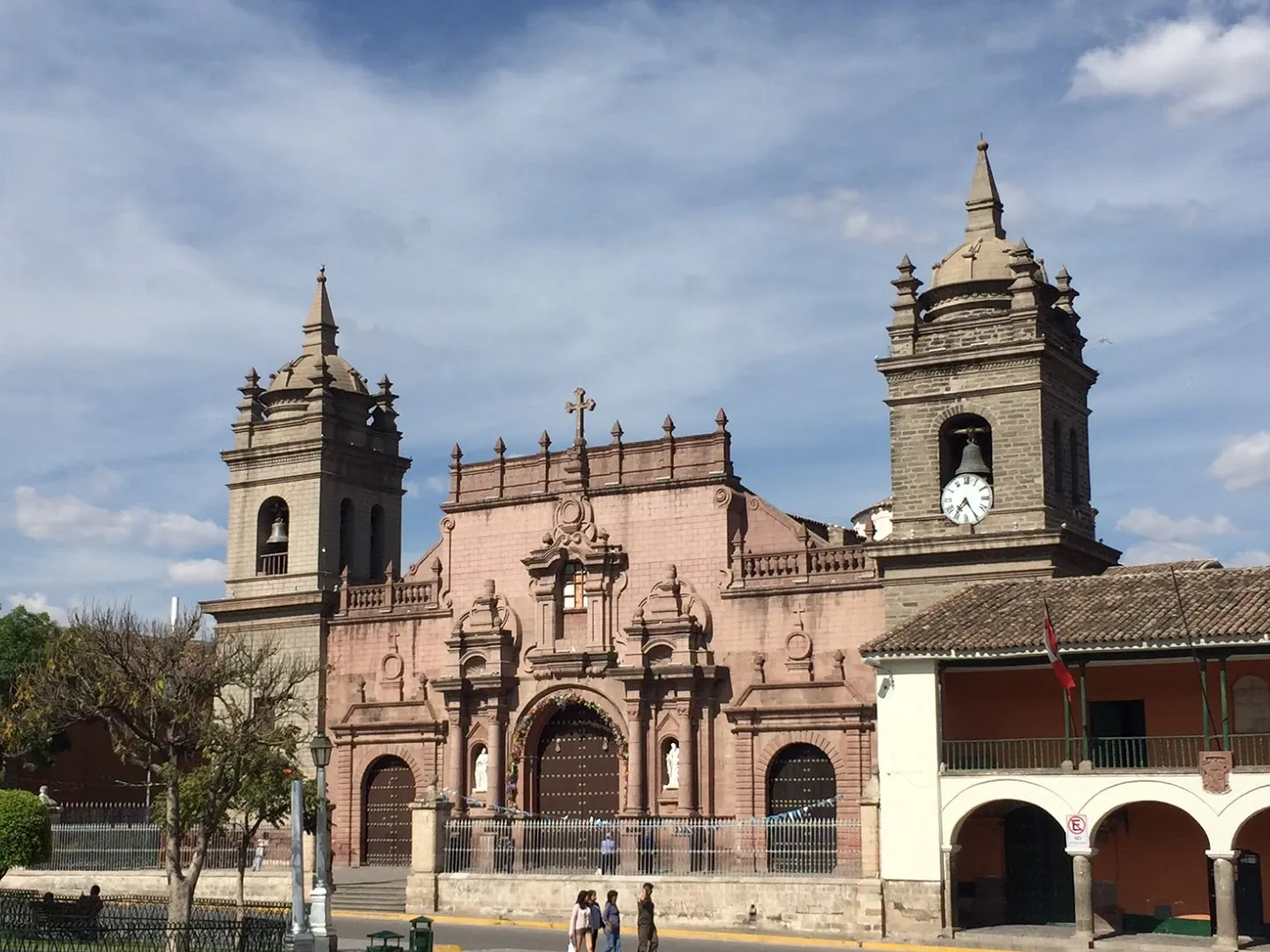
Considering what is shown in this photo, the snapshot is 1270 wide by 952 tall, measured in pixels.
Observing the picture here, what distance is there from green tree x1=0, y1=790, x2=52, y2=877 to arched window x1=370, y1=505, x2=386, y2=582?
47.9 feet

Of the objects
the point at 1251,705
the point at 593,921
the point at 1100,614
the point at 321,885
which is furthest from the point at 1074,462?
the point at 321,885

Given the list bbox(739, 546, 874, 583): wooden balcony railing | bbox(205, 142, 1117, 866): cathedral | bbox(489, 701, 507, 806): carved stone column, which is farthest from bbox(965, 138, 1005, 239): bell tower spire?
bbox(489, 701, 507, 806): carved stone column

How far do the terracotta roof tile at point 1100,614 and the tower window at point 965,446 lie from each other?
316 centimetres

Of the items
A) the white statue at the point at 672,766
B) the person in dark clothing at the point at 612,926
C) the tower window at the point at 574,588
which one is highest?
the tower window at the point at 574,588

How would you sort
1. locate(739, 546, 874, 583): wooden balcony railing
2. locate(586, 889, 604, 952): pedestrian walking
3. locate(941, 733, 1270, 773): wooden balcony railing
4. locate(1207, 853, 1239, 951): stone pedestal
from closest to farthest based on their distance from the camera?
locate(586, 889, 604, 952): pedestrian walking
locate(1207, 853, 1239, 951): stone pedestal
locate(941, 733, 1270, 773): wooden balcony railing
locate(739, 546, 874, 583): wooden balcony railing

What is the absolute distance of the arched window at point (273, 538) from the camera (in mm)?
46969

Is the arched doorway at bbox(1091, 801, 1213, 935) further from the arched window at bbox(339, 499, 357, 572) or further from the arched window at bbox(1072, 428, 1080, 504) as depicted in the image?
the arched window at bbox(339, 499, 357, 572)

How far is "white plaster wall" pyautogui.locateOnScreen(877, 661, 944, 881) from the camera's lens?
31.4 meters

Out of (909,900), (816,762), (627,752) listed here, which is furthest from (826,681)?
(909,900)

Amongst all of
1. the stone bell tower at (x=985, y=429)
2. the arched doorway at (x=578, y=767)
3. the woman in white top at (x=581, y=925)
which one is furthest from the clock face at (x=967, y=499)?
the woman in white top at (x=581, y=925)

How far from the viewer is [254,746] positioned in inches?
1139

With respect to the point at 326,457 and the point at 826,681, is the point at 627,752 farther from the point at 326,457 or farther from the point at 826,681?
the point at 326,457

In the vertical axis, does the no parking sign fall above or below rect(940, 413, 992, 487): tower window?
below

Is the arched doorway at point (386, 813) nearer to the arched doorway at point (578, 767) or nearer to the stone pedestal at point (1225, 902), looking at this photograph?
the arched doorway at point (578, 767)
